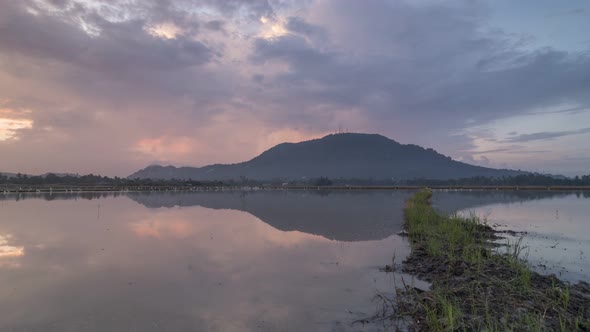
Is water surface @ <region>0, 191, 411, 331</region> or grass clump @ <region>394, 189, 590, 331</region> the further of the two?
water surface @ <region>0, 191, 411, 331</region>

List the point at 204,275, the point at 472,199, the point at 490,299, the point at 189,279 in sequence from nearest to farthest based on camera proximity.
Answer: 1. the point at 490,299
2. the point at 189,279
3. the point at 204,275
4. the point at 472,199

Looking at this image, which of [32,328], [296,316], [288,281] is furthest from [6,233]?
[296,316]

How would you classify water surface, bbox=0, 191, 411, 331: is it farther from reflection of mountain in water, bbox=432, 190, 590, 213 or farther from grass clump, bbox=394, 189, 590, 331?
reflection of mountain in water, bbox=432, 190, 590, 213

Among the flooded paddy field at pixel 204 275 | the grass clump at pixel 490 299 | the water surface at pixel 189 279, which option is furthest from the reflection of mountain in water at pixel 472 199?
the grass clump at pixel 490 299

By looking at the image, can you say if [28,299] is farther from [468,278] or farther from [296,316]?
[468,278]

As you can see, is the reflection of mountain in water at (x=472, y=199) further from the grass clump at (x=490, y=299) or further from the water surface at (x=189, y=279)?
the grass clump at (x=490, y=299)

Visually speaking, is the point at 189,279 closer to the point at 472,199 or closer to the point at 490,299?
the point at 490,299

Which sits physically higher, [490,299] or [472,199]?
[490,299]

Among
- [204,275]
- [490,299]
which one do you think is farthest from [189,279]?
[490,299]

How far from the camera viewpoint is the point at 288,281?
9.62 meters

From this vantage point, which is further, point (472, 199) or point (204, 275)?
point (472, 199)

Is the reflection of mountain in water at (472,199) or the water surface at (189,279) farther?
→ the reflection of mountain in water at (472,199)

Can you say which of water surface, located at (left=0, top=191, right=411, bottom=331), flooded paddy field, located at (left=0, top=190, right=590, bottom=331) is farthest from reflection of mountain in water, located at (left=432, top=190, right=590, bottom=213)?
water surface, located at (left=0, top=191, right=411, bottom=331)

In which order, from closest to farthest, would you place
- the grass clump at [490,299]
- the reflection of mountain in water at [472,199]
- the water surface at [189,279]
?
the grass clump at [490,299] → the water surface at [189,279] → the reflection of mountain in water at [472,199]
